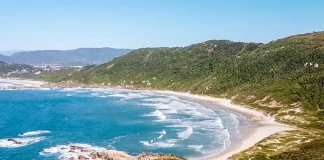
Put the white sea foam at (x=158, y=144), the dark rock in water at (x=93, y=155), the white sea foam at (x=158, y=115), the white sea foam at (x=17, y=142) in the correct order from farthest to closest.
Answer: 1. the white sea foam at (x=158, y=115)
2. the white sea foam at (x=17, y=142)
3. the white sea foam at (x=158, y=144)
4. the dark rock in water at (x=93, y=155)

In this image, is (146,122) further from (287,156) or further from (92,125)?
(287,156)

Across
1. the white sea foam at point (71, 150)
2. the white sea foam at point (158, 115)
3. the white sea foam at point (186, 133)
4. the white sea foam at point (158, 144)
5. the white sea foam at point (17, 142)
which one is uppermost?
the white sea foam at point (158, 115)

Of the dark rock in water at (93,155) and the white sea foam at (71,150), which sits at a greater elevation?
the dark rock in water at (93,155)

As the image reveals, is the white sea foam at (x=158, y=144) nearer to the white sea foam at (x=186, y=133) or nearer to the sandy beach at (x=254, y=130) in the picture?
the white sea foam at (x=186, y=133)

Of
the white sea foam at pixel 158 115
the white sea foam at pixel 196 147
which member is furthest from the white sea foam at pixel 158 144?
the white sea foam at pixel 158 115

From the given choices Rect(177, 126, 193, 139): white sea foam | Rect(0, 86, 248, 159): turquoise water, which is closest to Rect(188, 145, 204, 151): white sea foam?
Rect(0, 86, 248, 159): turquoise water

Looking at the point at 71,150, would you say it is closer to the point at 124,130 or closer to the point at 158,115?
the point at 124,130

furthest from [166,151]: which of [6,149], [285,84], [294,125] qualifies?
[285,84]
